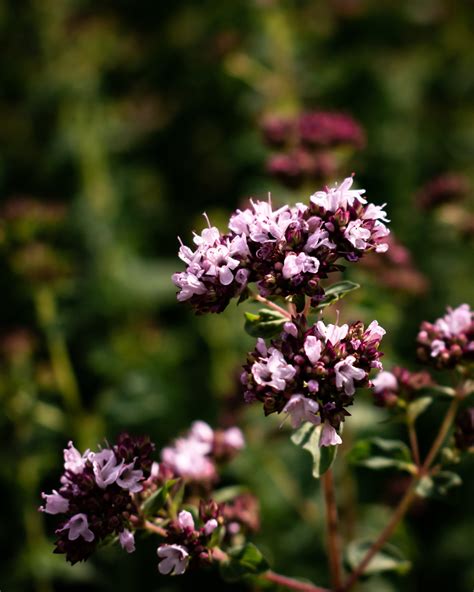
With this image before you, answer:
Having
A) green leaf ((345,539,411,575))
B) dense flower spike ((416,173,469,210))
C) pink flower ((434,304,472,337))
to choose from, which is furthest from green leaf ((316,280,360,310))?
dense flower spike ((416,173,469,210))

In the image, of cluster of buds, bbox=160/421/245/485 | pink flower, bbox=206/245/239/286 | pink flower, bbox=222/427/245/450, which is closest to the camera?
pink flower, bbox=206/245/239/286

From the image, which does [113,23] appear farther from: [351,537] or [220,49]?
[351,537]

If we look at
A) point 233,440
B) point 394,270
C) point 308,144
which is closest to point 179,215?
point 308,144

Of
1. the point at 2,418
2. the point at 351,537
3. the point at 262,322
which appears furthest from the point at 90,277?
the point at 262,322

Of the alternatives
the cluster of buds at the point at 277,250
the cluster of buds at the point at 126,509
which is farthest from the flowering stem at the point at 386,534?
the cluster of buds at the point at 277,250

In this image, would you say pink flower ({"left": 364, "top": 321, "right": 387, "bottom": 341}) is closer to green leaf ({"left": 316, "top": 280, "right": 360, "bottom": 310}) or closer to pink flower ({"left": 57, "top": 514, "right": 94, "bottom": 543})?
green leaf ({"left": 316, "top": 280, "right": 360, "bottom": 310})

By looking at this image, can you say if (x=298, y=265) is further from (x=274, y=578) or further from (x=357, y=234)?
(x=274, y=578)
